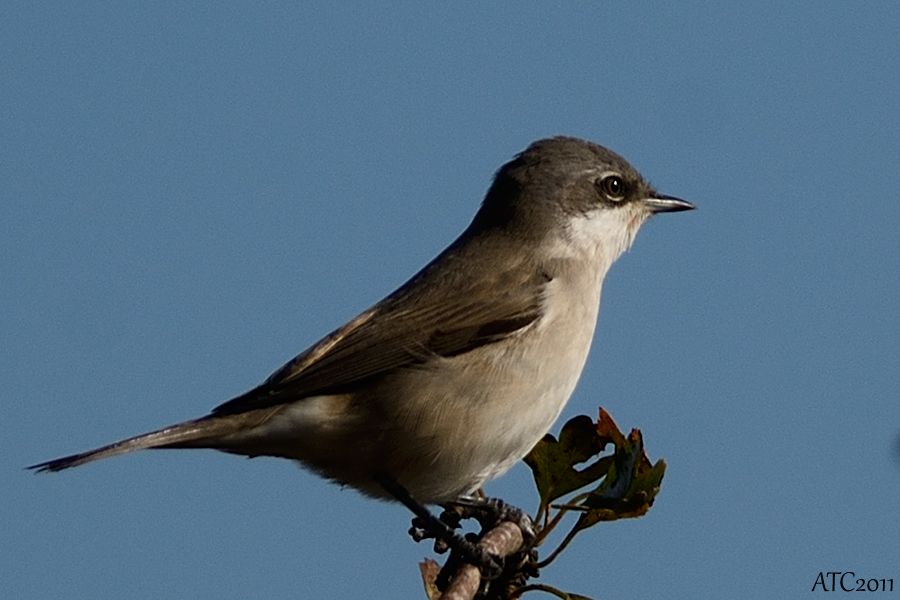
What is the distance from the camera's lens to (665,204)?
6.81 meters

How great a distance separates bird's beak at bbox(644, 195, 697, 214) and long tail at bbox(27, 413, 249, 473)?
270 centimetres

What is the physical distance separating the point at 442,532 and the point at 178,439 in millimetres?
1164

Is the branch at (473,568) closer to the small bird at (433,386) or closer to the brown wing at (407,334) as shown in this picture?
the small bird at (433,386)

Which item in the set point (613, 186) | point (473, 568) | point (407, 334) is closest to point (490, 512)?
point (407, 334)

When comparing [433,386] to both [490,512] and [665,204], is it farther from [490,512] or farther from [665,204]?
[665,204]

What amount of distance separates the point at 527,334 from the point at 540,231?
0.91 m

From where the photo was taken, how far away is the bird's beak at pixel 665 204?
6.79 metres

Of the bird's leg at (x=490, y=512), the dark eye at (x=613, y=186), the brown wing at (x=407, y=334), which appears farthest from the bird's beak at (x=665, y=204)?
the bird's leg at (x=490, y=512)

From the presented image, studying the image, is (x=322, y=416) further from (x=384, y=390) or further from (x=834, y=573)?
(x=834, y=573)

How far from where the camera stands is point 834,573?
16.3 ft

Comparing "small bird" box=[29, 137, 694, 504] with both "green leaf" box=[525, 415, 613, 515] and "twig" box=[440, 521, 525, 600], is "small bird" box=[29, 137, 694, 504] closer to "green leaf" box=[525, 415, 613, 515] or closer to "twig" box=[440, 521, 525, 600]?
"twig" box=[440, 521, 525, 600]

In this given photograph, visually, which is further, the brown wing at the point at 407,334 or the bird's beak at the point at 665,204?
the bird's beak at the point at 665,204

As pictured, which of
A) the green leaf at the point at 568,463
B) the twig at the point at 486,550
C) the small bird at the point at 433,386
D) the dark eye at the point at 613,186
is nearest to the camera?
the twig at the point at 486,550

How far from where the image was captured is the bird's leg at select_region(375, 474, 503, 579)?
159 inches
